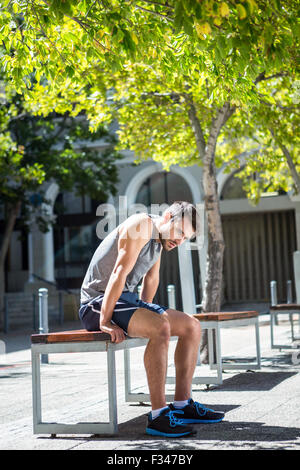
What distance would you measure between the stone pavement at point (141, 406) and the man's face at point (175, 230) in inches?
49.0

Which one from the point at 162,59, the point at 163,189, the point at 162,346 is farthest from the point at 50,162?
the point at 162,346

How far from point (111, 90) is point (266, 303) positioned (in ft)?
52.4

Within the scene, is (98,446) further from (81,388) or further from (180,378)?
(81,388)

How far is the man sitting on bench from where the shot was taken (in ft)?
15.5

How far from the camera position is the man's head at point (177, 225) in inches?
197

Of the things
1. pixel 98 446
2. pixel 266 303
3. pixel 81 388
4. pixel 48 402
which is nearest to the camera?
pixel 98 446

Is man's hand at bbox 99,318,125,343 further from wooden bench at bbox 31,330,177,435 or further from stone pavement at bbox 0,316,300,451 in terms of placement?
stone pavement at bbox 0,316,300,451

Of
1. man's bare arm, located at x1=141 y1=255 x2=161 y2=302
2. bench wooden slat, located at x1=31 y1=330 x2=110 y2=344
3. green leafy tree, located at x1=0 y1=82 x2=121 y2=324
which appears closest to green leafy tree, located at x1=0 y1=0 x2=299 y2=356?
man's bare arm, located at x1=141 y1=255 x2=161 y2=302

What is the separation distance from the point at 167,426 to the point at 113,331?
676 millimetres

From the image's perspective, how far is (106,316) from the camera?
4.83 meters

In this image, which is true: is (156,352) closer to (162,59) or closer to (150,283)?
(150,283)

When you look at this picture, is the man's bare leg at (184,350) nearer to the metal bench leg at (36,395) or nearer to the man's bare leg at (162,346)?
the man's bare leg at (162,346)

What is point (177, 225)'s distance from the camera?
5008mm

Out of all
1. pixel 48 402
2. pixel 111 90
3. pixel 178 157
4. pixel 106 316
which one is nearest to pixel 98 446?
pixel 106 316
